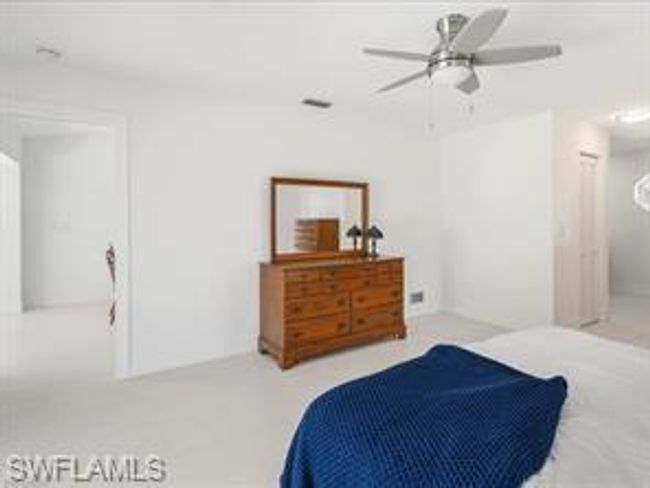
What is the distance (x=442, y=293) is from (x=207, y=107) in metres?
3.66

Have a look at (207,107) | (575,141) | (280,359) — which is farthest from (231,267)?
(575,141)

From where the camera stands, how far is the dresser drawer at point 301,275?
3211mm

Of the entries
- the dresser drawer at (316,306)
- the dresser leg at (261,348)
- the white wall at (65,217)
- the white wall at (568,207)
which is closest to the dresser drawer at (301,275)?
the dresser drawer at (316,306)

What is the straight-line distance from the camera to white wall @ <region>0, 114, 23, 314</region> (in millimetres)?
5133

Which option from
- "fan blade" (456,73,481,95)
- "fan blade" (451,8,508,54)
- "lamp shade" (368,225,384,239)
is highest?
"fan blade" (451,8,508,54)

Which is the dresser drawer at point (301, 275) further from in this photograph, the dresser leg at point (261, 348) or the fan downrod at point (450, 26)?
the fan downrod at point (450, 26)

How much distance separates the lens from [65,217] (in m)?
5.84

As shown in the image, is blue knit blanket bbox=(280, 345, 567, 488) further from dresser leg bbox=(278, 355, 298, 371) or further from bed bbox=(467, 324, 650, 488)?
dresser leg bbox=(278, 355, 298, 371)

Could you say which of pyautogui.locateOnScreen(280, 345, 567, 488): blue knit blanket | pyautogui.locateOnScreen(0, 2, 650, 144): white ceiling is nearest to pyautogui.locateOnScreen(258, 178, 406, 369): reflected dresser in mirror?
pyautogui.locateOnScreen(0, 2, 650, 144): white ceiling

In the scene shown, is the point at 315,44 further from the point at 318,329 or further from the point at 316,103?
the point at 318,329

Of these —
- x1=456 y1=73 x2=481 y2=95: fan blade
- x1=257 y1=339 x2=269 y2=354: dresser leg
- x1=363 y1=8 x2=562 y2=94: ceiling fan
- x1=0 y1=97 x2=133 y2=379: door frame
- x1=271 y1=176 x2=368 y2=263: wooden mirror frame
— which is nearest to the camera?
x1=363 y1=8 x2=562 y2=94: ceiling fan

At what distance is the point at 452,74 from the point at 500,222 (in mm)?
2766

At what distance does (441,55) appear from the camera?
2051mm

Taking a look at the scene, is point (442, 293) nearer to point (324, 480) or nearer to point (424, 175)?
point (424, 175)
